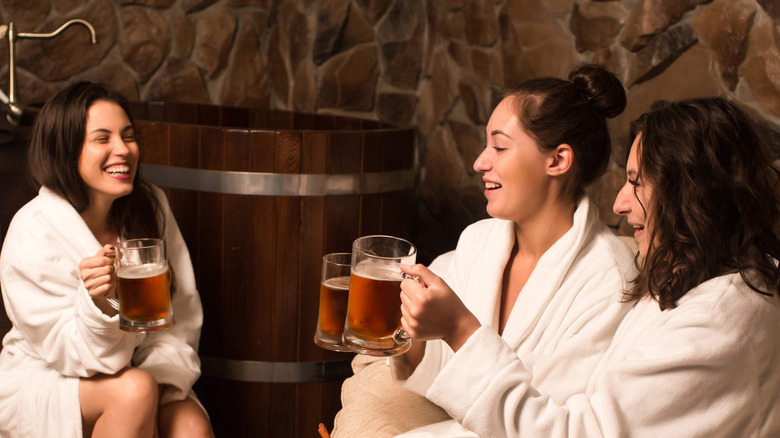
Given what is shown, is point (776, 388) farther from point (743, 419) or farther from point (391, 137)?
point (391, 137)

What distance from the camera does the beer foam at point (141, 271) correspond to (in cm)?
153

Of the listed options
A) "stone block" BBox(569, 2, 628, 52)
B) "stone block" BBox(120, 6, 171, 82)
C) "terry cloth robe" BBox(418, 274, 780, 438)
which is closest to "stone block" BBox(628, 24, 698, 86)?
"stone block" BBox(569, 2, 628, 52)

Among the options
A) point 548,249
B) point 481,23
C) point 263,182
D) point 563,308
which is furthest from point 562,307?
point 481,23

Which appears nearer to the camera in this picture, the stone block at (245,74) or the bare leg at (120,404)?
the bare leg at (120,404)

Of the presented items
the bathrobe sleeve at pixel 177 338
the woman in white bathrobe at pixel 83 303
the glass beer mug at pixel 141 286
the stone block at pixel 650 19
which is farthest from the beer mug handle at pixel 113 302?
the stone block at pixel 650 19

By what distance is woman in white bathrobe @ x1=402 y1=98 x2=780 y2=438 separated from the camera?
1157mm

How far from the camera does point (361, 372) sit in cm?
192

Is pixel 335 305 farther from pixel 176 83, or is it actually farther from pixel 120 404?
pixel 176 83

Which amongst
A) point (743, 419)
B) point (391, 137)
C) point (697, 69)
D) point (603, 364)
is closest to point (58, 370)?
point (391, 137)

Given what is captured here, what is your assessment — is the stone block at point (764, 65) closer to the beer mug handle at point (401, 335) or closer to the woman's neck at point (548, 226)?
the woman's neck at point (548, 226)

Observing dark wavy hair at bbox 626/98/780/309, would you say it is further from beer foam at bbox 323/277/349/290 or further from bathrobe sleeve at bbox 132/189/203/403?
bathrobe sleeve at bbox 132/189/203/403

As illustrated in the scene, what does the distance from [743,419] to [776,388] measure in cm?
8

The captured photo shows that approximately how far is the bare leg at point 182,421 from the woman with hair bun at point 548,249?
58cm

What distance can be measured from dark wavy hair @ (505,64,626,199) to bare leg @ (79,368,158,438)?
1.04 m
